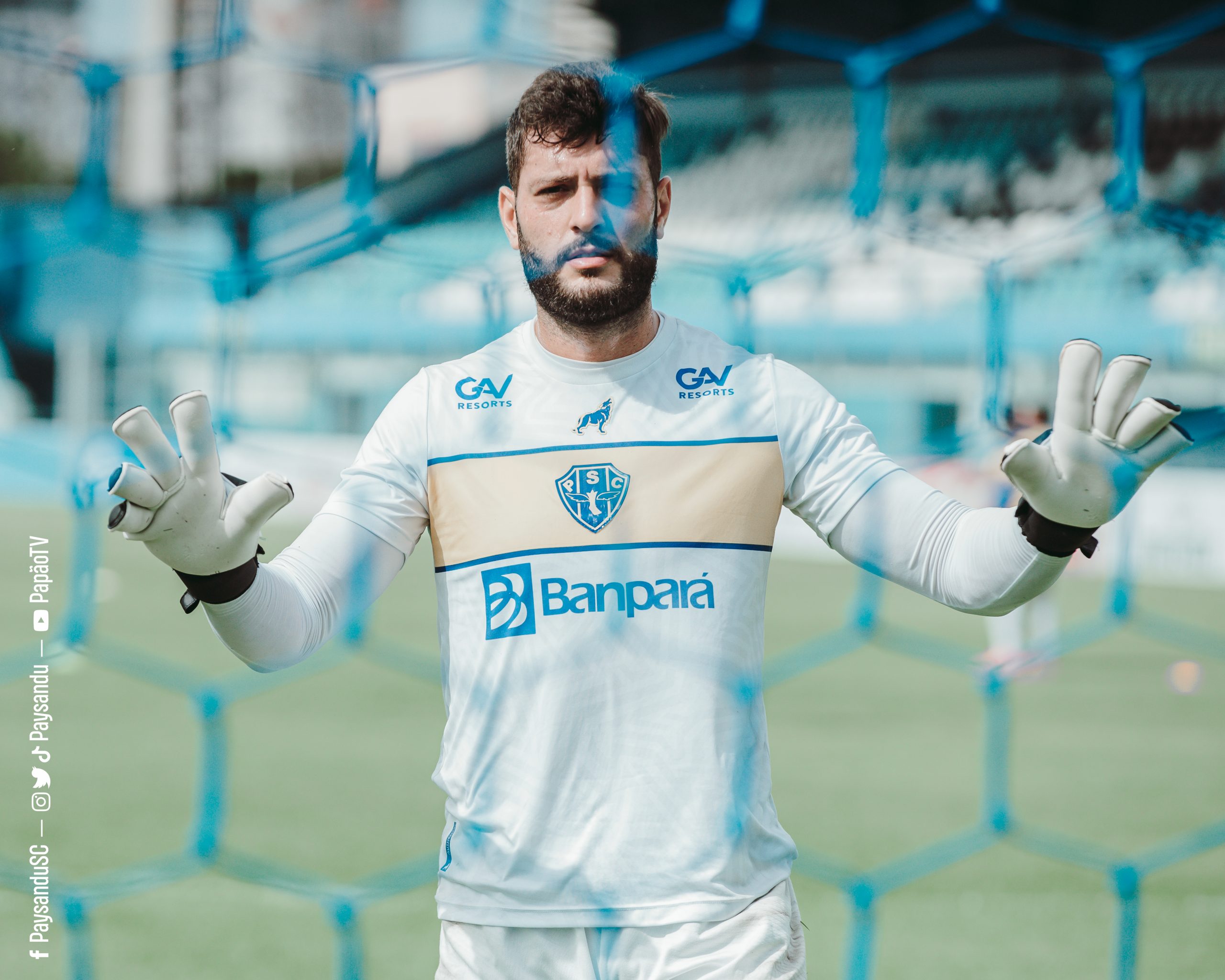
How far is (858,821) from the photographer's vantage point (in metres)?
3.11

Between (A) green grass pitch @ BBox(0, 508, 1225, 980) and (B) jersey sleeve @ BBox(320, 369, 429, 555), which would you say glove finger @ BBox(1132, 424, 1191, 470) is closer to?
(B) jersey sleeve @ BBox(320, 369, 429, 555)

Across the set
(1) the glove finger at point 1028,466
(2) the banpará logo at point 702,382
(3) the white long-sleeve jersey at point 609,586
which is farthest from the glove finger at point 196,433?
(1) the glove finger at point 1028,466

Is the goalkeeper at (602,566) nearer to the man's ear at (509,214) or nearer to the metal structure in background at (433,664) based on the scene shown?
the man's ear at (509,214)

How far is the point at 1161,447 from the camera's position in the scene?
112 centimetres

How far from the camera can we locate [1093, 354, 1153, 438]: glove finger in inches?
43.1

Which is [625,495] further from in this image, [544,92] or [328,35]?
[328,35]

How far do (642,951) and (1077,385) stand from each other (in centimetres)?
68

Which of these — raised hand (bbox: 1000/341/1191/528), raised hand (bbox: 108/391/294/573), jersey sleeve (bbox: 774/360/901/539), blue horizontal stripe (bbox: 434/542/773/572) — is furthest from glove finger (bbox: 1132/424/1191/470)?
raised hand (bbox: 108/391/294/573)

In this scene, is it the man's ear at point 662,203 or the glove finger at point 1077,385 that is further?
the man's ear at point 662,203

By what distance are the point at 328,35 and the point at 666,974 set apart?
20.7 metres

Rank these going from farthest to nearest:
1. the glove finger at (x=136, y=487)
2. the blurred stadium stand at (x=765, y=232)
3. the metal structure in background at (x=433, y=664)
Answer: the blurred stadium stand at (x=765, y=232) → the metal structure in background at (x=433, y=664) → the glove finger at (x=136, y=487)

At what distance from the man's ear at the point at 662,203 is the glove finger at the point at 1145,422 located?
530 mm

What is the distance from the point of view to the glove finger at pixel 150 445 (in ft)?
3.50

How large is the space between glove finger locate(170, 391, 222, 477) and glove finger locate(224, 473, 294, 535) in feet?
0.12
